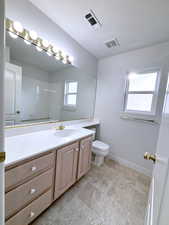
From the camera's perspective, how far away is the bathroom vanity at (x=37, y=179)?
812 millimetres

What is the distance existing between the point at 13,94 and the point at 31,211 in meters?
1.30

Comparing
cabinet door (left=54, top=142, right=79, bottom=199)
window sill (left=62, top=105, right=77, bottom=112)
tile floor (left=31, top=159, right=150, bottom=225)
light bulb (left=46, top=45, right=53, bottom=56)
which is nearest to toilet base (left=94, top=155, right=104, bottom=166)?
tile floor (left=31, top=159, right=150, bottom=225)

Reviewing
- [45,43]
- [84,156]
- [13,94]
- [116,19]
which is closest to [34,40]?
[45,43]

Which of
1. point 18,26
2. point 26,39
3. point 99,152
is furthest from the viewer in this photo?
point 99,152

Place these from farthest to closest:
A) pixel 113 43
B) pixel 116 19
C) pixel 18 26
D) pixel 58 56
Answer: pixel 113 43 < pixel 58 56 < pixel 116 19 < pixel 18 26

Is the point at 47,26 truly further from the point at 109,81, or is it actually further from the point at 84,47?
the point at 109,81

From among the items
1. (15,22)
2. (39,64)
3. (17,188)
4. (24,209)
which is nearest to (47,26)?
(15,22)

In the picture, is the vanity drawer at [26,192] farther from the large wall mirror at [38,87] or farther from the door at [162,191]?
the door at [162,191]

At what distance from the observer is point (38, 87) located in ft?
5.11

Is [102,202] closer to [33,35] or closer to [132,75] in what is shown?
[132,75]

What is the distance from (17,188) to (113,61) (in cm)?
270

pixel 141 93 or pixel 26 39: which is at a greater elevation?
pixel 26 39

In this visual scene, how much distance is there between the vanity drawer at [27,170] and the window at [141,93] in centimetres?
185

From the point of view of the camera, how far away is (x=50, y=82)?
1.69 metres
